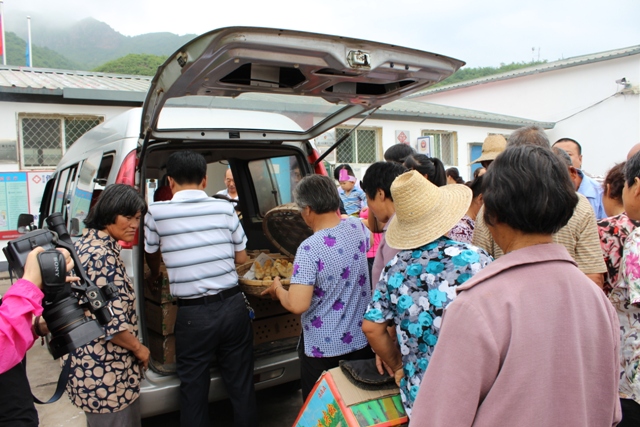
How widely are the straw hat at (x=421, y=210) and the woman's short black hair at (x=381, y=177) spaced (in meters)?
0.59

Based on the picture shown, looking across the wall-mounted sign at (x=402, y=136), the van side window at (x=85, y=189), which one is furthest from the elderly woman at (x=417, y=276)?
the wall-mounted sign at (x=402, y=136)

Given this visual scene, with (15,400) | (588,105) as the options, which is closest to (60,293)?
(15,400)

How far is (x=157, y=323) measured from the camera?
10.7 feet

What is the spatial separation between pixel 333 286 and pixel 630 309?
129cm

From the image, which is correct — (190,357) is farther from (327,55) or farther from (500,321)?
(500,321)

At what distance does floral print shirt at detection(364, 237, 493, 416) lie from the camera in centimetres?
165

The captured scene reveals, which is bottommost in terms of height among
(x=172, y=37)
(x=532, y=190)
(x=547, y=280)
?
(x=547, y=280)

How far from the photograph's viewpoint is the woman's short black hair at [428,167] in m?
3.38

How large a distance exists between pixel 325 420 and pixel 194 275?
1291 mm

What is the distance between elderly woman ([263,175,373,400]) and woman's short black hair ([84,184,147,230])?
0.86 metres

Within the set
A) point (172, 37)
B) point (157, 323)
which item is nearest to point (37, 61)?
point (157, 323)

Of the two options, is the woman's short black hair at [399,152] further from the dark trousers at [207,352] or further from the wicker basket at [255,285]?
the dark trousers at [207,352]

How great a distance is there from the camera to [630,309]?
192 cm

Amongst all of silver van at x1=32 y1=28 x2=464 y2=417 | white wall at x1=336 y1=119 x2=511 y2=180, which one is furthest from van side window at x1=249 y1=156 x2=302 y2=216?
white wall at x1=336 y1=119 x2=511 y2=180
